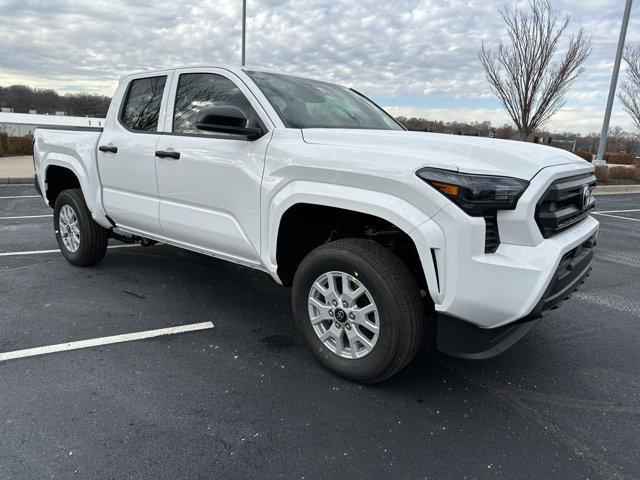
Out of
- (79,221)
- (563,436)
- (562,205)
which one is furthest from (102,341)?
(562,205)

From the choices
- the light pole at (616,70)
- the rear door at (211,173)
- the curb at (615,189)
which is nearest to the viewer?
the rear door at (211,173)

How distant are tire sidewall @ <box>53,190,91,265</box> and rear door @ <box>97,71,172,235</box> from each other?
1.74 feet

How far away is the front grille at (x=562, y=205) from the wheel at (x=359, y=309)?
0.76 metres

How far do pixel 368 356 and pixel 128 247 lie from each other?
14.6ft

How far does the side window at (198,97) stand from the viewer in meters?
3.55

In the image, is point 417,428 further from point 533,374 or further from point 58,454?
point 58,454

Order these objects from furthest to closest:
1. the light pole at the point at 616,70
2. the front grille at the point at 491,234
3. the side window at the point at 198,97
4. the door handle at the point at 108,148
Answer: the light pole at the point at 616,70 < the door handle at the point at 108,148 < the side window at the point at 198,97 < the front grille at the point at 491,234

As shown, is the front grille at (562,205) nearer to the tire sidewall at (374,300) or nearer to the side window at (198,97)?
the tire sidewall at (374,300)

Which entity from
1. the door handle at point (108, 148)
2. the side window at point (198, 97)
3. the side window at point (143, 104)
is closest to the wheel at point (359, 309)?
the side window at point (198, 97)

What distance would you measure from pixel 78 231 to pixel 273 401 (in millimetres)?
3385

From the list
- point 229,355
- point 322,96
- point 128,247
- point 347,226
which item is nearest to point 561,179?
point 347,226

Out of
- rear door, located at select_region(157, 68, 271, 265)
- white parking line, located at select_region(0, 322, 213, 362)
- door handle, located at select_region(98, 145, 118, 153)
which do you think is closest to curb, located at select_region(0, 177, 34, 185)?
door handle, located at select_region(98, 145, 118, 153)

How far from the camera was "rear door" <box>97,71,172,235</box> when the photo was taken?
4.04 meters

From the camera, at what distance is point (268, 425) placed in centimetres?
258
